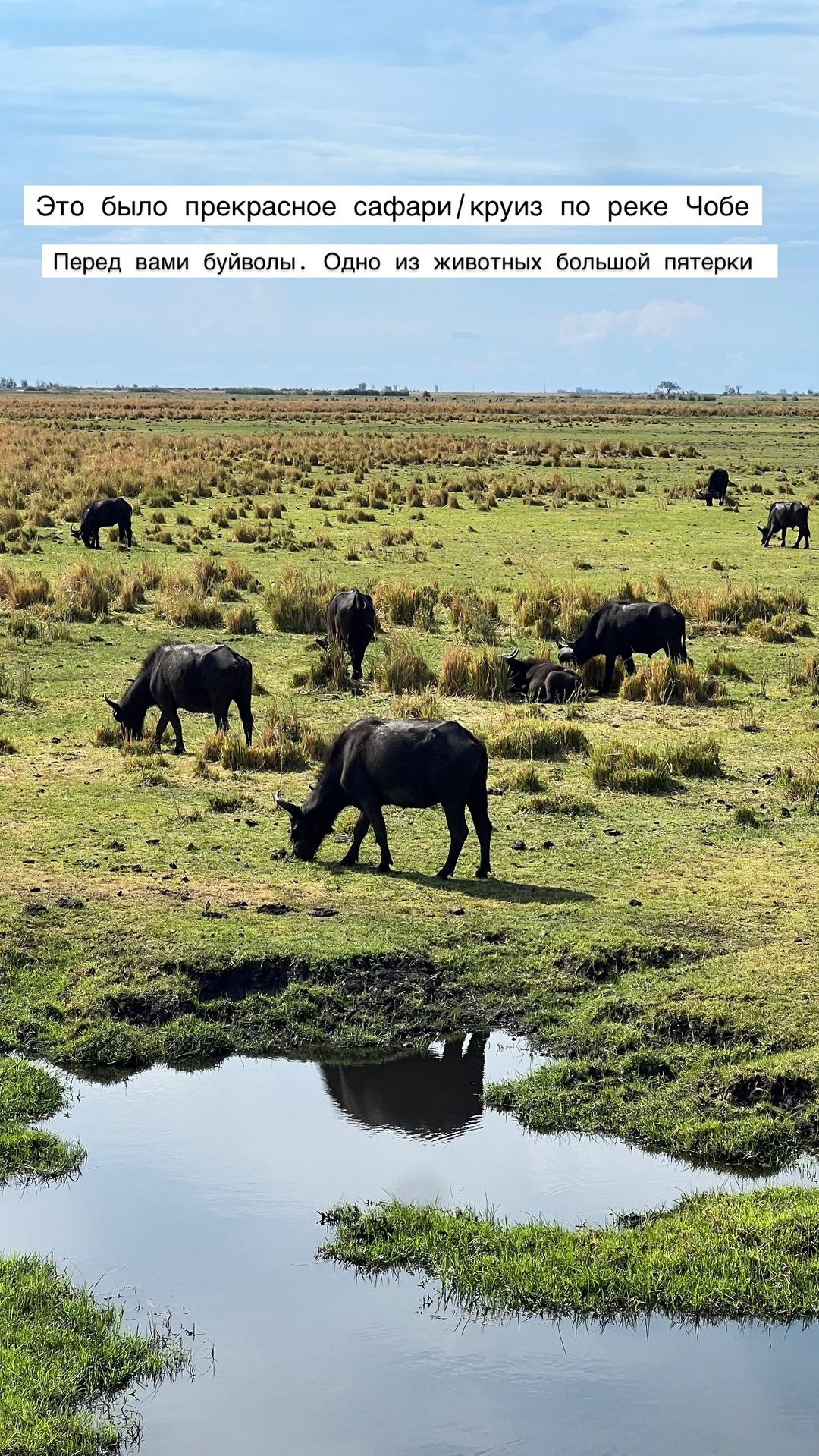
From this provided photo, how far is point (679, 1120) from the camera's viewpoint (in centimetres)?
832

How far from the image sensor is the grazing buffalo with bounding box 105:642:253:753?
49.9 ft

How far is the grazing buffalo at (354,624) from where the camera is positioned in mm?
18828

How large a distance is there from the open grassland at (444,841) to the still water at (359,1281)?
35 cm

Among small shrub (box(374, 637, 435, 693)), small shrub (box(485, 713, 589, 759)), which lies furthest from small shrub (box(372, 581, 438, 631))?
small shrub (box(485, 713, 589, 759))

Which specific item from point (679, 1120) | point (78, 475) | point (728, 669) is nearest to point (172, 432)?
point (78, 475)

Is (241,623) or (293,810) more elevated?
(241,623)

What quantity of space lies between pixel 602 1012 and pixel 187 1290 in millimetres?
3514

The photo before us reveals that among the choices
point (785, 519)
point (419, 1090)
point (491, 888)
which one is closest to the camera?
point (419, 1090)

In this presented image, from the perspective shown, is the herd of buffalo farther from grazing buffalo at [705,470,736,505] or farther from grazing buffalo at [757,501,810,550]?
grazing buffalo at [705,470,736,505]

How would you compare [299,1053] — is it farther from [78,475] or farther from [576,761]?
[78,475]

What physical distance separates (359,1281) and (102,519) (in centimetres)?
2485

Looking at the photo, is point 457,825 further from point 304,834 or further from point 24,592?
point 24,592

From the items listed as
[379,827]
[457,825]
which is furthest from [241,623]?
[457,825]

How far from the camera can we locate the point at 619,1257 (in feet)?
22.9
